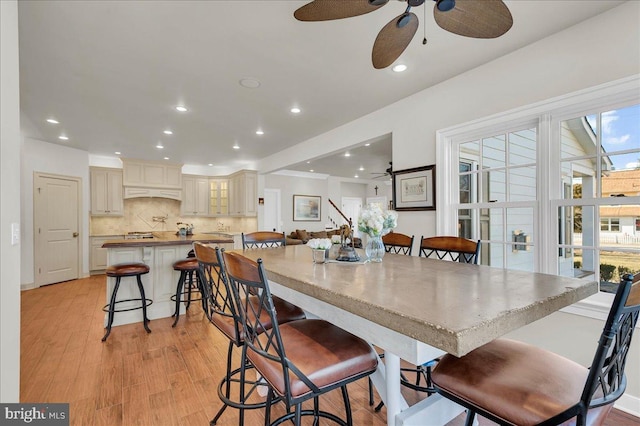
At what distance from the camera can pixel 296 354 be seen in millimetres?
1171

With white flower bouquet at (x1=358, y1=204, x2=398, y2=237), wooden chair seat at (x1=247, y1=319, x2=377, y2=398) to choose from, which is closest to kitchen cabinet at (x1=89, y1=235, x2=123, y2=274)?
wooden chair seat at (x1=247, y1=319, x2=377, y2=398)

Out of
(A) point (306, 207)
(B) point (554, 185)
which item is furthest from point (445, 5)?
(A) point (306, 207)

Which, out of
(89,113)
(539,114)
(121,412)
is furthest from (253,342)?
(89,113)

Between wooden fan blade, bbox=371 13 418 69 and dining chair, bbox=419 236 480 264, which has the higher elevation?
wooden fan blade, bbox=371 13 418 69

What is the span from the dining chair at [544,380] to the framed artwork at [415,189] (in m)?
2.08

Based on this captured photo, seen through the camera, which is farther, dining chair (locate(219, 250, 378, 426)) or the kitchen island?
the kitchen island

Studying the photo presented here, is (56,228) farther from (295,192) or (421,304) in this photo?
(421,304)

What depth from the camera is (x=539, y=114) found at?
2277 millimetres

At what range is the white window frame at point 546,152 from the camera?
1.96 meters

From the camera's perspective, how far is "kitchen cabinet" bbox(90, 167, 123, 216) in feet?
20.6

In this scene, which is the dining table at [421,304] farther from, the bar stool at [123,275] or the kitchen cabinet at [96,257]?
the kitchen cabinet at [96,257]

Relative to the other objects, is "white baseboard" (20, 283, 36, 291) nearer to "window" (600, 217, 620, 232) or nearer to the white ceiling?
the white ceiling

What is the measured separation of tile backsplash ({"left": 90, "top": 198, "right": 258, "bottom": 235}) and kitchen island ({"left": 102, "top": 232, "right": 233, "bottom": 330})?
367 cm

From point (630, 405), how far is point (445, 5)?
2660mm
